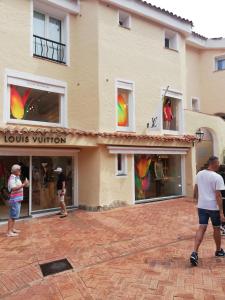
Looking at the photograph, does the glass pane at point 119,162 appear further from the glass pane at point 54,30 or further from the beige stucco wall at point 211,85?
the beige stucco wall at point 211,85

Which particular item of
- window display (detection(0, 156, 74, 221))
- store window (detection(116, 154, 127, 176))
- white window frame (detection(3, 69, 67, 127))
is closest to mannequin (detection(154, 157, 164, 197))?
store window (detection(116, 154, 127, 176))

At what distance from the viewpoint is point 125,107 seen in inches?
525

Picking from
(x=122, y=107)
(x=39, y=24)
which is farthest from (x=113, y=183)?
(x=39, y=24)

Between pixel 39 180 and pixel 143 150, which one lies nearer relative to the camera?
pixel 39 180

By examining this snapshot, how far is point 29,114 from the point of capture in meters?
11.4

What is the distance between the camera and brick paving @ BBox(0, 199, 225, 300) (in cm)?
492

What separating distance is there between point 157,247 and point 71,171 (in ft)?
20.5

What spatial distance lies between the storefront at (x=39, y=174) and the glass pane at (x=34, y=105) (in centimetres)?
132

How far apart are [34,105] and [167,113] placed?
6566mm

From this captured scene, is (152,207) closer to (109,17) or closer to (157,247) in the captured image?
(157,247)

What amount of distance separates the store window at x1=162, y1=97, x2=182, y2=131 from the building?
0.05 m

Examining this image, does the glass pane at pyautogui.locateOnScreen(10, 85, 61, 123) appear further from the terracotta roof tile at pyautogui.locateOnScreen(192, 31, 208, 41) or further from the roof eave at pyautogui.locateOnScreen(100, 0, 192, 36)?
the terracotta roof tile at pyautogui.locateOnScreen(192, 31, 208, 41)

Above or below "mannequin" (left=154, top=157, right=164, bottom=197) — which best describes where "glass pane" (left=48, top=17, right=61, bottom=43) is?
above

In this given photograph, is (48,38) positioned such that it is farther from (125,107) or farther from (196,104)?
(196,104)
